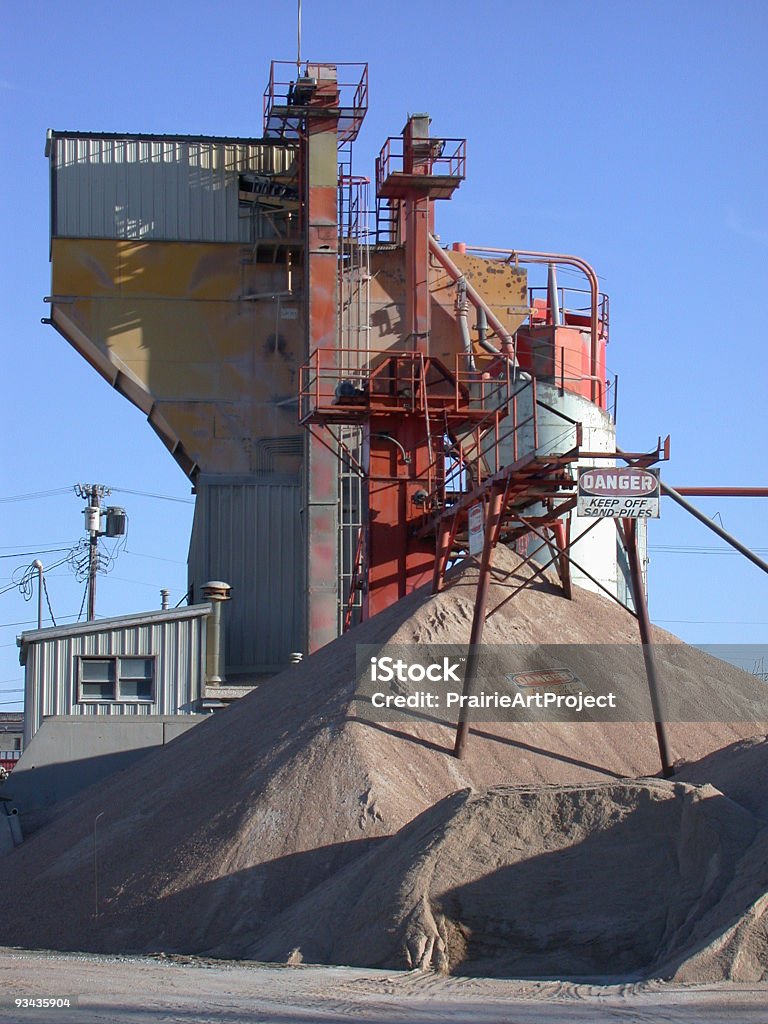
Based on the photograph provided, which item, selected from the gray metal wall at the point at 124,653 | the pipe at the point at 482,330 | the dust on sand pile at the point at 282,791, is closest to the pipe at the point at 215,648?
the gray metal wall at the point at 124,653

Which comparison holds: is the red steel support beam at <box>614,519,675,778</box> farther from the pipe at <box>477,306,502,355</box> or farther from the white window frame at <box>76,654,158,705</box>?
the pipe at <box>477,306,502,355</box>

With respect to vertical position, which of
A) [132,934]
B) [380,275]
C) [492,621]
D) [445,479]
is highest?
[380,275]

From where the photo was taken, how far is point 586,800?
14.7 metres

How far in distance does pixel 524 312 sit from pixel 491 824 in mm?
25372

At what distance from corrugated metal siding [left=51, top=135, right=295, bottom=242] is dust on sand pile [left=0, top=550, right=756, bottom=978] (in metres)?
17.2

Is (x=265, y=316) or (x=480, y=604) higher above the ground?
(x=265, y=316)

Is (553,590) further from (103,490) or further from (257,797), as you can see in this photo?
(103,490)

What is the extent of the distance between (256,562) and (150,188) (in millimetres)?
9877

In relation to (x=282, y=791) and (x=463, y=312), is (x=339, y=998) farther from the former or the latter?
(x=463, y=312)

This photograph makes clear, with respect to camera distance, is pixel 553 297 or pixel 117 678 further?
pixel 553 297

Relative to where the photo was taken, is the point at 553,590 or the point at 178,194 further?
the point at 178,194

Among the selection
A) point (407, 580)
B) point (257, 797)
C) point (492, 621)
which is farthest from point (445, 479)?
point (257, 797)

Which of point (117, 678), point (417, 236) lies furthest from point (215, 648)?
point (417, 236)

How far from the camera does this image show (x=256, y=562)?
36000mm
